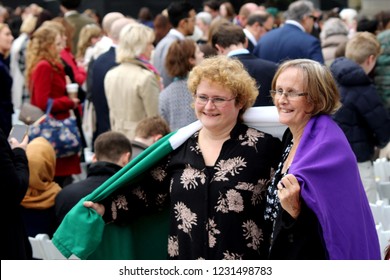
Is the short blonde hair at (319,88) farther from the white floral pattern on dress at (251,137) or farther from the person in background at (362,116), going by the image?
the person in background at (362,116)

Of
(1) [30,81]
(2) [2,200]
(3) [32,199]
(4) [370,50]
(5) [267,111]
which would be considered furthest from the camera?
(1) [30,81]

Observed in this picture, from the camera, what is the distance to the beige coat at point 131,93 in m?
8.34

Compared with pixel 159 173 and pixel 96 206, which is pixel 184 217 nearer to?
pixel 159 173

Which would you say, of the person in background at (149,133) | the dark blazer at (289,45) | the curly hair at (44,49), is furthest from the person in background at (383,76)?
the person in background at (149,133)

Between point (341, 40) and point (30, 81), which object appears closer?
point (30, 81)

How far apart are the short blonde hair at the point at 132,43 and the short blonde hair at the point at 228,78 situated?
3944 millimetres

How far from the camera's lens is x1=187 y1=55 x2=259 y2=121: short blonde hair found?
4.50 m

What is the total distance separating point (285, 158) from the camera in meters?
4.30

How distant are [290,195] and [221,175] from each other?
557 mm

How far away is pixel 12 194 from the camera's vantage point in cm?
489
